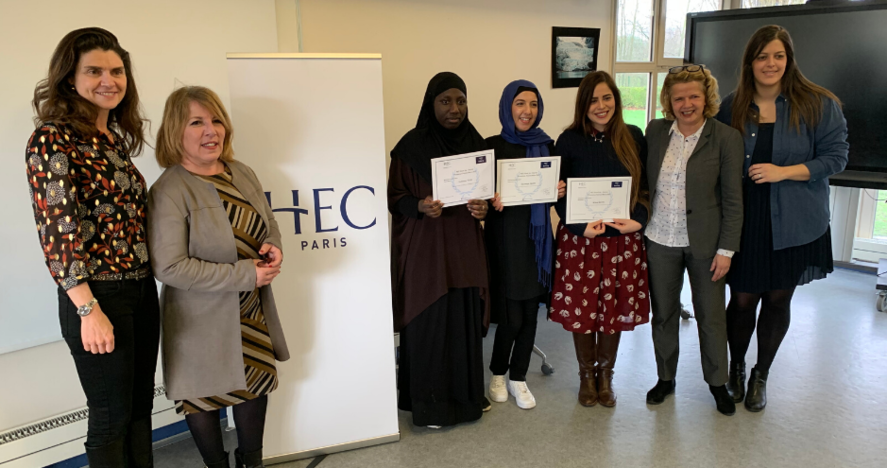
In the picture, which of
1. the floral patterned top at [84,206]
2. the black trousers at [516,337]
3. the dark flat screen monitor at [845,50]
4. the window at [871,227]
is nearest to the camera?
the floral patterned top at [84,206]

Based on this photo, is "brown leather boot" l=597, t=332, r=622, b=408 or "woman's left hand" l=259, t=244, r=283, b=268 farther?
"brown leather boot" l=597, t=332, r=622, b=408

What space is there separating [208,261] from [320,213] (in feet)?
1.65

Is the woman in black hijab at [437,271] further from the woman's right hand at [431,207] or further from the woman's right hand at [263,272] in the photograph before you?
the woman's right hand at [263,272]

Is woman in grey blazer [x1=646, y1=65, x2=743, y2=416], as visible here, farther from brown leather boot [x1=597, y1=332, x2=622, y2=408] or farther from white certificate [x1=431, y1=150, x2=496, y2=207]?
white certificate [x1=431, y1=150, x2=496, y2=207]

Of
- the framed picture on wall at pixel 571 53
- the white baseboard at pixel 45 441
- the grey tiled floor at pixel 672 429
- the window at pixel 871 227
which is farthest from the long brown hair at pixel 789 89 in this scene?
the window at pixel 871 227

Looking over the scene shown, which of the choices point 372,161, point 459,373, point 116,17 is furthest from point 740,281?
point 116,17

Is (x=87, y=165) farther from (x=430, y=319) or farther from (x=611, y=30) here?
(x=611, y=30)

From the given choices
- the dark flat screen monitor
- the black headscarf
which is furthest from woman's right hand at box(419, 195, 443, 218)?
the dark flat screen monitor

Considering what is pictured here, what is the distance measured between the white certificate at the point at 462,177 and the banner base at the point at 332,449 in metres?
1.07

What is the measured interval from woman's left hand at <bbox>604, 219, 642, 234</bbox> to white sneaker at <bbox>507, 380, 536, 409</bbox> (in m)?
0.91

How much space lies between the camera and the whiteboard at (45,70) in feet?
6.50

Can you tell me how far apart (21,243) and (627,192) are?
7.74 ft

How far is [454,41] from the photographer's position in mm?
3578

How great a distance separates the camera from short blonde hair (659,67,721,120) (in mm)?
2362
